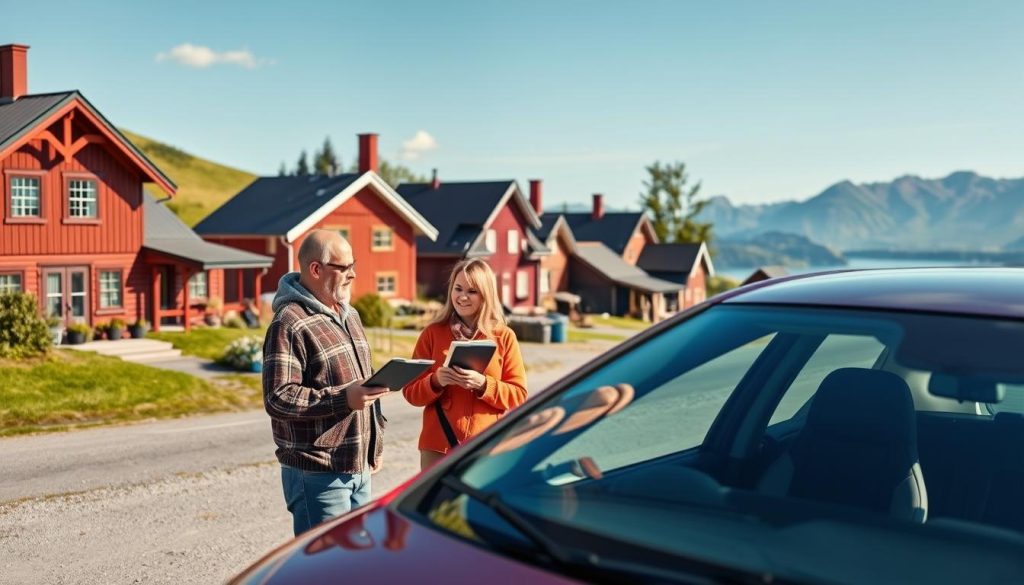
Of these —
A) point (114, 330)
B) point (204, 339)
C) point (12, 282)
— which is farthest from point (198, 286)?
point (12, 282)

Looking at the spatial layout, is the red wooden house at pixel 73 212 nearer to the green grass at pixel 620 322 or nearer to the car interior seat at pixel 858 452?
the car interior seat at pixel 858 452

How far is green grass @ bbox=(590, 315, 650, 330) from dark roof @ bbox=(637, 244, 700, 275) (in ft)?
30.8

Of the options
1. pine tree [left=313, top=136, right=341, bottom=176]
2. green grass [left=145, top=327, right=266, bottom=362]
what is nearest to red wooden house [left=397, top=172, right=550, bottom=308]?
green grass [left=145, top=327, right=266, bottom=362]

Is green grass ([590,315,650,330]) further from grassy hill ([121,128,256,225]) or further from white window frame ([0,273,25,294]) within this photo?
grassy hill ([121,128,256,225])

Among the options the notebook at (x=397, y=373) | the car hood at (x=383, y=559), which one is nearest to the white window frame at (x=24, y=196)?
the notebook at (x=397, y=373)

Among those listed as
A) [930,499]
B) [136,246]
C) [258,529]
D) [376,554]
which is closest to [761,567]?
[376,554]

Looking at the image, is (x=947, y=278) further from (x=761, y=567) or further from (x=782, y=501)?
(x=761, y=567)

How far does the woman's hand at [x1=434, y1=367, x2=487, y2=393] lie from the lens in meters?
5.39

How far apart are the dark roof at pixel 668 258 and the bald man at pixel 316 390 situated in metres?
69.6

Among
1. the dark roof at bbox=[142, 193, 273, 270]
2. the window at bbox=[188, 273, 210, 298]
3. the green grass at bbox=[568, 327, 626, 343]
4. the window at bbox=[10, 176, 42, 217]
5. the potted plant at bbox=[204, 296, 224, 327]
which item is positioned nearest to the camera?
the window at bbox=[10, 176, 42, 217]

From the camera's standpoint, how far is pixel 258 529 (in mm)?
8477

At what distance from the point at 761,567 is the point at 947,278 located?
4.30 ft

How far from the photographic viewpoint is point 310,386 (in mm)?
5051

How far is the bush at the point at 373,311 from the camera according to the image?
39844 mm
